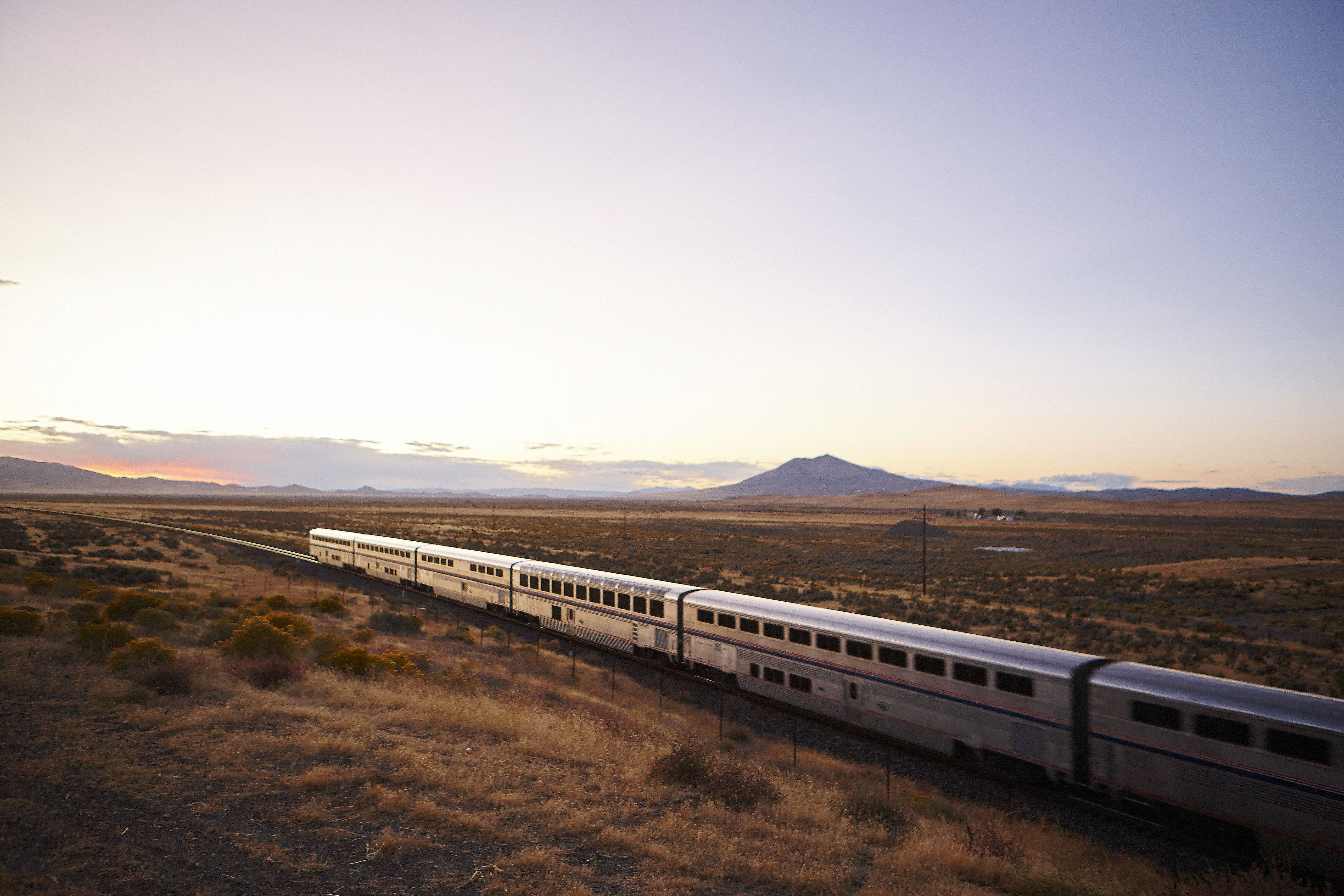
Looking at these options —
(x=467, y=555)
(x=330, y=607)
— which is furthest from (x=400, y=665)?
(x=467, y=555)

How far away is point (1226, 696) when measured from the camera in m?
10.8

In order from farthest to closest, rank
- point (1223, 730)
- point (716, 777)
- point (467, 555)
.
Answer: point (467, 555)
point (716, 777)
point (1223, 730)

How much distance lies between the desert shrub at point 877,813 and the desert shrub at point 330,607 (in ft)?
82.0

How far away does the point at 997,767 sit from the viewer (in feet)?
44.8

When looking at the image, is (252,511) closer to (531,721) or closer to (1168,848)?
(531,721)

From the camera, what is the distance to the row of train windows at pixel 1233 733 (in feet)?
31.6

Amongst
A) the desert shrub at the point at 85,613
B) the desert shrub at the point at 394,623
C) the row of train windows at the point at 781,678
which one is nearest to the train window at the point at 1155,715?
the row of train windows at the point at 781,678

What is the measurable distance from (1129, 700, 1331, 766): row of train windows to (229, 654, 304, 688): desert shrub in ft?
62.6

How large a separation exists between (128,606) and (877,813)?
24014mm

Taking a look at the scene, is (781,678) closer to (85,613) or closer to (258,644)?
(258,644)

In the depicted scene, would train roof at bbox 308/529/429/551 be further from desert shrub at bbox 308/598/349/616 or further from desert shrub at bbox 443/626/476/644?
desert shrub at bbox 443/626/476/644

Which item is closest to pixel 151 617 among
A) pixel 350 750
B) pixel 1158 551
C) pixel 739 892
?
pixel 350 750

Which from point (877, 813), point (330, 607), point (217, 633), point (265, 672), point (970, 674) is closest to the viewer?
point (877, 813)

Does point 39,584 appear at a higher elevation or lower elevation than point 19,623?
lower
